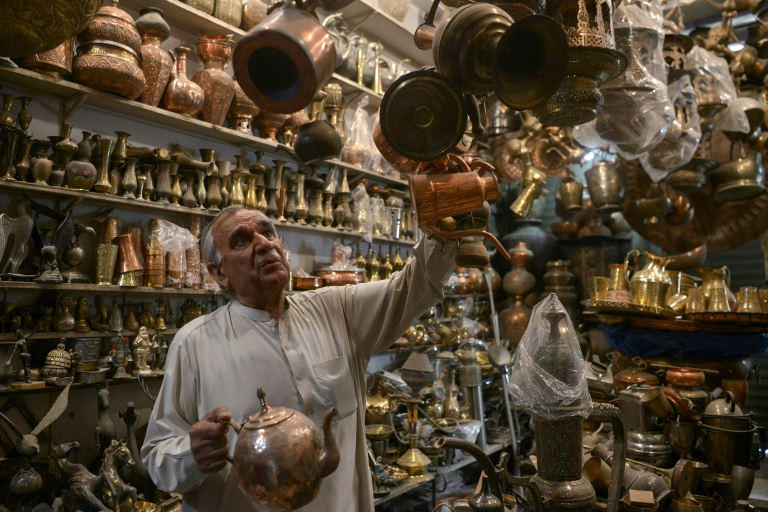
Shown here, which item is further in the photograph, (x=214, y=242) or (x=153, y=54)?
(x=153, y=54)

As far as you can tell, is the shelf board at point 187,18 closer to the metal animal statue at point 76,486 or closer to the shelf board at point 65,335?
the shelf board at point 65,335

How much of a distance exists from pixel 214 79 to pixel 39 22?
2.04 meters

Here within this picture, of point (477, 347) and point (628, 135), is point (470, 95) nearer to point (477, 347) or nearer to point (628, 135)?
point (628, 135)

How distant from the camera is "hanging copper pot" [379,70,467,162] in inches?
47.6

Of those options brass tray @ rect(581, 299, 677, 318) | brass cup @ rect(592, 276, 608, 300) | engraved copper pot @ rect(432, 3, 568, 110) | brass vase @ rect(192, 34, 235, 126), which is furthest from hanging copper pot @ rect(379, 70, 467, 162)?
brass cup @ rect(592, 276, 608, 300)

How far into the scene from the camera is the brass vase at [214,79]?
3109 mm

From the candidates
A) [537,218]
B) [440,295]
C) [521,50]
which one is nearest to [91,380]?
[440,295]

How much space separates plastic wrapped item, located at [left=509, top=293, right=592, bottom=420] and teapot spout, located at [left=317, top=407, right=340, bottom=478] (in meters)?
0.80

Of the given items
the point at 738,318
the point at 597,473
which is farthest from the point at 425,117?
the point at 738,318

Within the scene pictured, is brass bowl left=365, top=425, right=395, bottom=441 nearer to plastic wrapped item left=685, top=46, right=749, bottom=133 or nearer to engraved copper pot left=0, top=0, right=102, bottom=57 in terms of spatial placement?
engraved copper pot left=0, top=0, right=102, bottom=57

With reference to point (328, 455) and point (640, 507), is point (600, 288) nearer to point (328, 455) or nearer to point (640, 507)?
point (640, 507)

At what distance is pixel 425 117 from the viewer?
122 centimetres

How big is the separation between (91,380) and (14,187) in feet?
3.13

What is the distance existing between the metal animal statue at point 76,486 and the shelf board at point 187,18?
240cm
